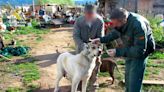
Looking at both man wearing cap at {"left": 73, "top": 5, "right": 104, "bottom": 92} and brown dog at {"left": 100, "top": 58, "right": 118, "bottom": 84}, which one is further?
brown dog at {"left": 100, "top": 58, "right": 118, "bottom": 84}

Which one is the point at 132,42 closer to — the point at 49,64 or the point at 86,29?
the point at 86,29

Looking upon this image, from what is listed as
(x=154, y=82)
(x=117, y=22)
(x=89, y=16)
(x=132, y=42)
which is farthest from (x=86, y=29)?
(x=154, y=82)

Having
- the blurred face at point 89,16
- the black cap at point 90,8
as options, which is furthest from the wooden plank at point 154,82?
the black cap at point 90,8

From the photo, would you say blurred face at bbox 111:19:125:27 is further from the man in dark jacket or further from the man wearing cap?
the man wearing cap

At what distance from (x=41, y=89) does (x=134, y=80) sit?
3304 mm

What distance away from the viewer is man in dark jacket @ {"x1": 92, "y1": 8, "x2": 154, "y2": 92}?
4.21m

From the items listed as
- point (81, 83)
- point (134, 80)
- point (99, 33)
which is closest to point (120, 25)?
point (134, 80)

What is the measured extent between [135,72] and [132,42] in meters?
0.46

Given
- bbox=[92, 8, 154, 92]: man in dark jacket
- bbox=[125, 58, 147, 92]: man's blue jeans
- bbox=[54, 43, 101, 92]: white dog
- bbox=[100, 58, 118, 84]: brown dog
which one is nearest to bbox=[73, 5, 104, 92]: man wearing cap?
bbox=[54, 43, 101, 92]: white dog

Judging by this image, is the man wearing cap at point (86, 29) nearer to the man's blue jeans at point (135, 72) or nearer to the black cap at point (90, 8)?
the black cap at point (90, 8)

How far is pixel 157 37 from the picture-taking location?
12594 mm

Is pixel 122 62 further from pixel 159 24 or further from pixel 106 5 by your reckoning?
pixel 106 5

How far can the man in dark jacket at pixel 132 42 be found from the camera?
421 cm

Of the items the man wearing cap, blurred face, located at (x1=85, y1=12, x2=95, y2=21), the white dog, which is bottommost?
the white dog
